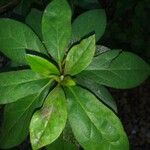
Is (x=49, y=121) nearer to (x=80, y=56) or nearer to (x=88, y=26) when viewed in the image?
(x=80, y=56)

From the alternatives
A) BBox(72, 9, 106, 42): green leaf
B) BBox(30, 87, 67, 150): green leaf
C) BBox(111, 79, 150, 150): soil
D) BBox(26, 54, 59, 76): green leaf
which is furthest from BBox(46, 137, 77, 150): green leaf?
BBox(111, 79, 150, 150): soil

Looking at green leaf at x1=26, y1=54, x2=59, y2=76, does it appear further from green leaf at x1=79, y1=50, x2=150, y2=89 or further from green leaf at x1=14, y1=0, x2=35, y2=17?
green leaf at x1=14, y1=0, x2=35, y2=17

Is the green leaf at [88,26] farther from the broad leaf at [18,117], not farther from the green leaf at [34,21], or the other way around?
the broad leaf at [18,117]

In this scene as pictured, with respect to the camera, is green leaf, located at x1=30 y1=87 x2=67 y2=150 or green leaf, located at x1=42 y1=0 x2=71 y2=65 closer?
green leaf, located at x1=30 y1=87 x2=67 y2=150

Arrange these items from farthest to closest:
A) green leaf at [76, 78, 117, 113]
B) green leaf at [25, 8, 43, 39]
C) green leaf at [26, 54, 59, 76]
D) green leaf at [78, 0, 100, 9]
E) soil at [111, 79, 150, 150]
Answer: soil at [111, 79, 150, 150]
green leaf at [78, 0, 100, 9]
green leaf at [25, 8, 43, 39]
green leaf at [76, 78, 117, 113]
green leaf at [26, 54, 59, 76]

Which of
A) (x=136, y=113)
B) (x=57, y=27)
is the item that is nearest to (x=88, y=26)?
(x=57, y=27)

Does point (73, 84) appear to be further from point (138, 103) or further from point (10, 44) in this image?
point (138, 103)

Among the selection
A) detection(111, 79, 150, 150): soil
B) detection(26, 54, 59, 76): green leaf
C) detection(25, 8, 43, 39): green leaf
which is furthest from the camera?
detection(111, 79, 150, 150): soil

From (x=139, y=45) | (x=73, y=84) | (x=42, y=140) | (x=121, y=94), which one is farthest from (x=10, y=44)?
(x=121, y=94)
